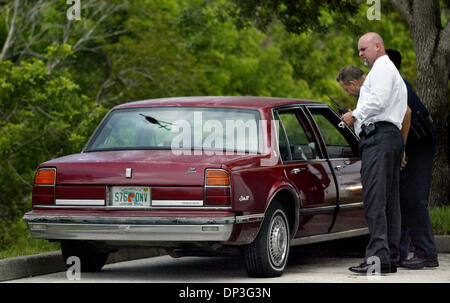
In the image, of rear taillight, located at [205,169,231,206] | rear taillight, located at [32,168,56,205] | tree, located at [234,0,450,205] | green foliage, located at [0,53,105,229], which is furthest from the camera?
green foliage, located at [0,53,105,229]

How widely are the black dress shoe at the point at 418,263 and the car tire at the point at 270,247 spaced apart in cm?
125

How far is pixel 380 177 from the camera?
8812mm

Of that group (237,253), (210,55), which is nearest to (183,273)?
(237,253)

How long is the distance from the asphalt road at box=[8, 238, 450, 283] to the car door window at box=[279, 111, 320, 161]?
1101 mm

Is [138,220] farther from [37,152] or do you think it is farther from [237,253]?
[37,152]

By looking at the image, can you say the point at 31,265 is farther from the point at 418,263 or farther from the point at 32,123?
the point at 32,123

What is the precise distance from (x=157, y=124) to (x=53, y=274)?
68.9 inches

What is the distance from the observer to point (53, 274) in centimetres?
959

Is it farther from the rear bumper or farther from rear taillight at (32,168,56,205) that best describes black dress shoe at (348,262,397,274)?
rear taillight at (32,168,56,205)

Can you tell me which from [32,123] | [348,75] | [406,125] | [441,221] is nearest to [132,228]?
[348,75]

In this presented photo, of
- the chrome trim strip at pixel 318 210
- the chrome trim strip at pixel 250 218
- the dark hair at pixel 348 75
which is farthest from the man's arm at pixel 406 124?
the chrome trim strip at pixel 250 218

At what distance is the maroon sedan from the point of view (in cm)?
836

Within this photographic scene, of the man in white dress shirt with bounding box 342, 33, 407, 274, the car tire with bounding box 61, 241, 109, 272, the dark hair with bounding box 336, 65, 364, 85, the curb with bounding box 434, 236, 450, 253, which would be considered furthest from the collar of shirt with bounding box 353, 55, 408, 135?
the curb with bounding box 434, 236, 450, 253

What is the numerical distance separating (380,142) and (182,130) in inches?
71.4
